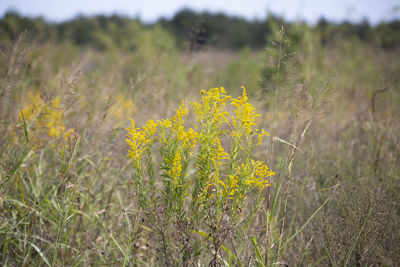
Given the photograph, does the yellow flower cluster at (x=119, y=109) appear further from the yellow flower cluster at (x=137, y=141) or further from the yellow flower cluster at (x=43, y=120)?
the yellow flower cluster at (x=137, y=141)

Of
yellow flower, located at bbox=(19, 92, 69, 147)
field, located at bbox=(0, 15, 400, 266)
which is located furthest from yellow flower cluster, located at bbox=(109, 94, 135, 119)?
yellow flower, located at bbox=(19, 92, 69, 147)

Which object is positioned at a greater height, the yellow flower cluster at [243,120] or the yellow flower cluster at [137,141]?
the yellow flower cluster at [243,120]

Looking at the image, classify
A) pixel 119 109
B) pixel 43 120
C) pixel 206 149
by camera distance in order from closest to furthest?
pixel 206 149 → pixel 43 120 → pixel 119 109

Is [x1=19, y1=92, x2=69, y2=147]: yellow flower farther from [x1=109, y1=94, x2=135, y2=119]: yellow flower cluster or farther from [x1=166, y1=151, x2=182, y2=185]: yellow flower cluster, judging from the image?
[x1=166, y1=151, x2=182, y2=185]: yellow flower cluster

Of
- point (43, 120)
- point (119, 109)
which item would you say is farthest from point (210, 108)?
point (119, 109)

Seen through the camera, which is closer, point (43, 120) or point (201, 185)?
point (201, 185)

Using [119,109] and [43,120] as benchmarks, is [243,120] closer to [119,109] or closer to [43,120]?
[43,120]

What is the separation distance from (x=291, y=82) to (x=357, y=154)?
1584 mm

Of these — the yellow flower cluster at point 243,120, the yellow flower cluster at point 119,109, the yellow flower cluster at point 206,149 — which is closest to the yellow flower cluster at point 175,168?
the yellow flower cluster at point 206,149

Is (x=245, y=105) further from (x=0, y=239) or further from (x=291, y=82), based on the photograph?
(x=0, y=239)

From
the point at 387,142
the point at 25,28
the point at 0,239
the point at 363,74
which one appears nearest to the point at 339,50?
the point at 363,74

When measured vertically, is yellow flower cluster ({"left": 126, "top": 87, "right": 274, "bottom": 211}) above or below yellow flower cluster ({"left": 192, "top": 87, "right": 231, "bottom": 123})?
below

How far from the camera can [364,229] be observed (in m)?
1.72

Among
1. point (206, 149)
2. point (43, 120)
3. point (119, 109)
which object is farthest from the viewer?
point (119, 109)
